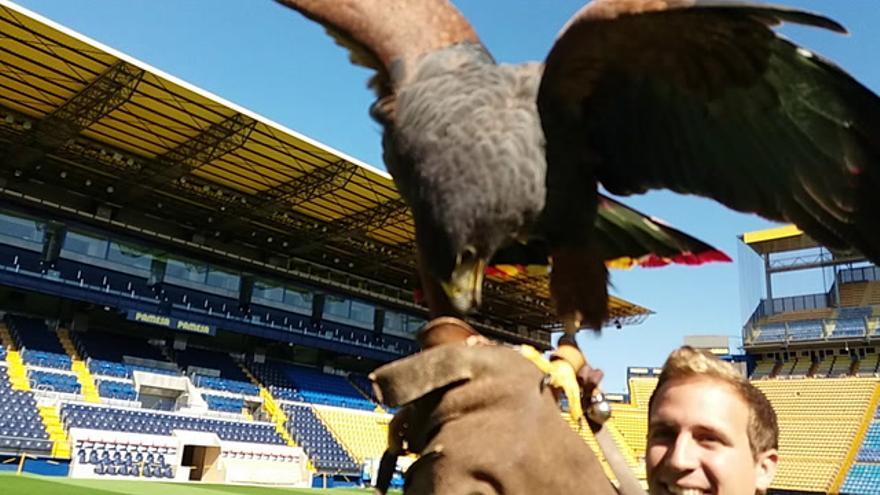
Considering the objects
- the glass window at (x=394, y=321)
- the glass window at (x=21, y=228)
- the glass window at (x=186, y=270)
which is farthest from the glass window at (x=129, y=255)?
the glass window at (x=394, y=321)

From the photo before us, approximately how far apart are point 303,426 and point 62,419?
21.8 feet

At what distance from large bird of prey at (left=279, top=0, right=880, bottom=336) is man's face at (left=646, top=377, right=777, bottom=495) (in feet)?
1.96

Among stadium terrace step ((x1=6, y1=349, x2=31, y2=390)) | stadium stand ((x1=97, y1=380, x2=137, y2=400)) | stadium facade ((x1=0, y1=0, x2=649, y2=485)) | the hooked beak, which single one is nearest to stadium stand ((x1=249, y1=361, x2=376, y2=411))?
stadium facade ((x1=0, y1=0, x2=649, y2=485))

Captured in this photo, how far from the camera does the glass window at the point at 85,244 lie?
65.3ft

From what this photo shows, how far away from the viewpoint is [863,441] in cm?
2159

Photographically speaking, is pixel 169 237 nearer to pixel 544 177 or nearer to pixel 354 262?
pixel 354 262

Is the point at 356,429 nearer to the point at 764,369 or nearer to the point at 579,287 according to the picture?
the point at 764,369

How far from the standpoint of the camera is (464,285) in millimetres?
1856

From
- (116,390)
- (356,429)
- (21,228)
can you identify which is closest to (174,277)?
(21,228)

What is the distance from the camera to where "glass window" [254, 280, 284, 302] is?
23938mm

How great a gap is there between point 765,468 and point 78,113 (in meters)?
17.2

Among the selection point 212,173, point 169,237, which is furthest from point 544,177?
point 169,237

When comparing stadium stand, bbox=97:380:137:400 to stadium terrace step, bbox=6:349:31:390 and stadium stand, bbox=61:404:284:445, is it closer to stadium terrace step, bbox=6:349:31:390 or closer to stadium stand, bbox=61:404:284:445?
stadium stand, bbox=61:404:284:445

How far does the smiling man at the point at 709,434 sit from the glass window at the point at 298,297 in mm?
23749
